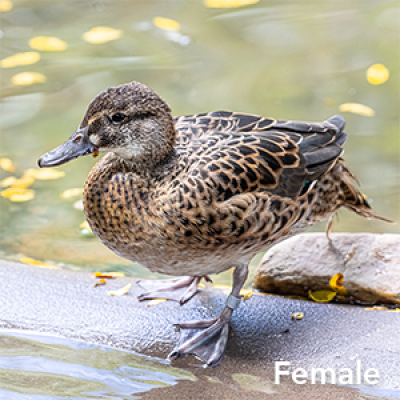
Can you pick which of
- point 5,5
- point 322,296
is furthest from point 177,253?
point 5,5

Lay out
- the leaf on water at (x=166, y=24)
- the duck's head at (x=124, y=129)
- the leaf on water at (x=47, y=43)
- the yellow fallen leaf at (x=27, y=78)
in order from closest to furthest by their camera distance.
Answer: the duck's head at (x=124, y=129)
the yellow fallen leaf at (x=27, y=78)
the leaf on water at (x=47, y=43)
the leaf on water at (x=166, y=24)

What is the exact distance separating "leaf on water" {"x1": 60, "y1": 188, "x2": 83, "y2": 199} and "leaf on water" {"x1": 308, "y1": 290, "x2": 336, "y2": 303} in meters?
2.12

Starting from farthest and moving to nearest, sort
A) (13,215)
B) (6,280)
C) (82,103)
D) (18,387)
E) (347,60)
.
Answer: (347,60) → (82,103) → (13,215) → (6,280) → (18,387)

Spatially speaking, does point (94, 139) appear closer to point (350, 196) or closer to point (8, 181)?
point (350, 196)

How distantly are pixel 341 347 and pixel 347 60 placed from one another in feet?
14.0

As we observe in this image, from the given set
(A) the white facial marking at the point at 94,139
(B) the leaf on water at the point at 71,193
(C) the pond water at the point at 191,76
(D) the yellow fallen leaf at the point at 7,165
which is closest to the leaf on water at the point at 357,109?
(C) the pond water at the point at 191,76

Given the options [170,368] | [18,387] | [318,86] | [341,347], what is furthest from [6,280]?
[318,86]

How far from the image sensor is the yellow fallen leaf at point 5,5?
7.75 metres

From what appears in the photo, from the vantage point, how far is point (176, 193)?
2.99 metres

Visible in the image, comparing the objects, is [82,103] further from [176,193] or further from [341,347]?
[341,347]

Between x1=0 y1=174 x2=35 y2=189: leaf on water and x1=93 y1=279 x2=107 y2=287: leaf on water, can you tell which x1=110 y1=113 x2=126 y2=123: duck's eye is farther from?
x1=0 y1=174 x2=35 y2=189: leaf on water

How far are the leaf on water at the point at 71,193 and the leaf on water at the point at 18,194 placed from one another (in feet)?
0.80

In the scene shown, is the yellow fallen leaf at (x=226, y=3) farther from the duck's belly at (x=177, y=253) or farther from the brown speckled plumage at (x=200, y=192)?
the duck's belly at (x=177, y=253)

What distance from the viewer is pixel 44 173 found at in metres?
5.32
